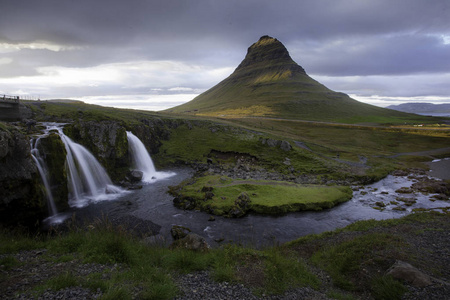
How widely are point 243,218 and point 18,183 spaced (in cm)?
2631

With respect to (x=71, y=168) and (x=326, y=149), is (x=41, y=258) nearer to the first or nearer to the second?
(x=71, y=168)

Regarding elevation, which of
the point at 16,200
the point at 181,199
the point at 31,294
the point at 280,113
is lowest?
the point at 181,199

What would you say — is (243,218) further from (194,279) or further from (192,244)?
(194,279)

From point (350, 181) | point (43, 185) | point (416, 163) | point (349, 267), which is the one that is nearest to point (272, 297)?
point (349, 267)

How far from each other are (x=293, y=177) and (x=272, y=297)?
4058 cm

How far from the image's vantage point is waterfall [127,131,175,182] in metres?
50.6

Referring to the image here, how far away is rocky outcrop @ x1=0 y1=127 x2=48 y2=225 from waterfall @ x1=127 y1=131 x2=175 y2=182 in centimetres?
2172

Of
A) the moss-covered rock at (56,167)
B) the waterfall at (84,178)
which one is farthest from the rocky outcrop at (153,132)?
the moss-covered rock at (56,167)

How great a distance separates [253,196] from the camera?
1377 inches

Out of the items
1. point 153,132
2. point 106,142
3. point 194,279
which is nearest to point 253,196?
point 194,279

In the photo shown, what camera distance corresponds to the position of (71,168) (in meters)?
36.2

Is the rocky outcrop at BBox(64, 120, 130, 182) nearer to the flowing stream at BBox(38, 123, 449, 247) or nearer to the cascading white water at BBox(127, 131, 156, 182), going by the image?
the flowing stream at BBox(38, 123, 449, 247)

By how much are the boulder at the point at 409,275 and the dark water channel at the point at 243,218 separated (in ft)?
34.5

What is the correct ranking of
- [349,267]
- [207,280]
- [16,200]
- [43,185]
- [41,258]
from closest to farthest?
[207,280], [41,258], [349,267], [16,200], [43,185]
